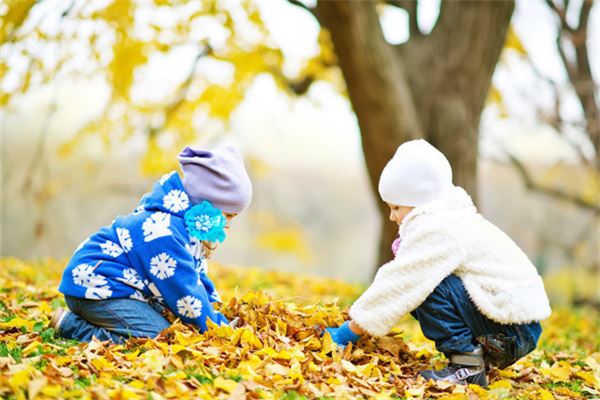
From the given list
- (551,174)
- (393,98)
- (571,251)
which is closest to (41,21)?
(393,98)

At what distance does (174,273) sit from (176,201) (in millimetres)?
344

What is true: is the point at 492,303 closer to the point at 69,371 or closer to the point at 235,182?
the point at 235,182

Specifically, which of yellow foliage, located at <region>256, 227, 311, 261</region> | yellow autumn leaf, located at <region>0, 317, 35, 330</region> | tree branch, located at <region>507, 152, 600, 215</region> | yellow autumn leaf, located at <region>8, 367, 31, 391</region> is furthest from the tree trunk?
yellow foliage, located at <region>256, 227, 311, 261</region>

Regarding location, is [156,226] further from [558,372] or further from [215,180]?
[558,372]

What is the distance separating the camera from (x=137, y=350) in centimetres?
310

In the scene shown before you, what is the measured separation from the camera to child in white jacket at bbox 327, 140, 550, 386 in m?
3.11

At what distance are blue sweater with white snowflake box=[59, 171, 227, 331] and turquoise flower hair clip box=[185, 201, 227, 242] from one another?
1.8 inches

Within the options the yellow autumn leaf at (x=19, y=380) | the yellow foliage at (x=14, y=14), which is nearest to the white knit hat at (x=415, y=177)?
the yellow autumn leaf at (x=19, y=380)

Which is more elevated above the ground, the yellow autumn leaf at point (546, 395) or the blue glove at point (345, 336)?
the blue glove at point (345, 336)

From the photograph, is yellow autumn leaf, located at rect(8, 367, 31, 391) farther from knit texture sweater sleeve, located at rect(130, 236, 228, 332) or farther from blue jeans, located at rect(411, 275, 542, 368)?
blue jeans, located at rect(411, 275, 542, 368)

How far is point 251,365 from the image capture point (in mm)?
2904

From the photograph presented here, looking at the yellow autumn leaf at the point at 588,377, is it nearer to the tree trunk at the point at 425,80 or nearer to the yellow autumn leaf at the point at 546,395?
the yellow autumn leaf at the point at 546,395

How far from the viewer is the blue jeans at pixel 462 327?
3137mm

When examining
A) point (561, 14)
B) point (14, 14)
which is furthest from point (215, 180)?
point (561, 14)
